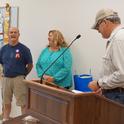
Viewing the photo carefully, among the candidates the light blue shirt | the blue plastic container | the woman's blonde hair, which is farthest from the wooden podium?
the woman's blonde hair

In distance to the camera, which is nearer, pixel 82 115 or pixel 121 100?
A: pixel 82 115

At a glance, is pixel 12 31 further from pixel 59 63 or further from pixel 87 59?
pixel 87 59

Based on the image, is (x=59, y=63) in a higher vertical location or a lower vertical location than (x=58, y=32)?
lower

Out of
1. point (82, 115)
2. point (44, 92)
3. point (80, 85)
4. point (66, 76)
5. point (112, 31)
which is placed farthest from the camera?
point (66, 76)

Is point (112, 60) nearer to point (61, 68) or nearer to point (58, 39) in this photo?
point (61, 68)

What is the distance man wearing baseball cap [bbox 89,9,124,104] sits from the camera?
234 cm

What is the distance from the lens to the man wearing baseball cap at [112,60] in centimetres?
234

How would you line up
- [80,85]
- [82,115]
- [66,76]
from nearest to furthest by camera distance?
[82,115] < [80,85] < [66,76]

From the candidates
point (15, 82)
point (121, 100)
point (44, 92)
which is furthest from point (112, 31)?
point (15, 82)

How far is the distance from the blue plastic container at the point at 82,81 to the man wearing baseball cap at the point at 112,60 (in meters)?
1.44

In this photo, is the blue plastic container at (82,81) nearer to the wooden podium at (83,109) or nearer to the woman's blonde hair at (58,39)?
the woman's blonde hair at (58,39)

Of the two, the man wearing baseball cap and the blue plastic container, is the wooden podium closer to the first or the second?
the man wearing baseball cap

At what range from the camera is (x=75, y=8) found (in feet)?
14.2

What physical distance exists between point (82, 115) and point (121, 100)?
47cm
